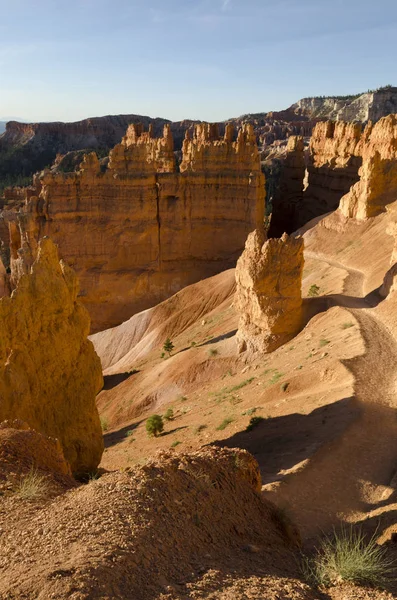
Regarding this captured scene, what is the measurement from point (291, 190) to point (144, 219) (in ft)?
63.3

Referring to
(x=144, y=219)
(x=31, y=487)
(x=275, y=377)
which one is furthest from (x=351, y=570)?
(x=144, y=219)

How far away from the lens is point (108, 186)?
39594mm

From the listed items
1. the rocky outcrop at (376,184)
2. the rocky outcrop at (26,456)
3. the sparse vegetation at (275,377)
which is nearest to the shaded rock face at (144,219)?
the rocky outcrop at (376,184)

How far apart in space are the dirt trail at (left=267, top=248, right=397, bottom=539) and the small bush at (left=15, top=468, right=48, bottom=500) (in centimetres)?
487

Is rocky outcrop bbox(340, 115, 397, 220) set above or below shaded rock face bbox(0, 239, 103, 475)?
above

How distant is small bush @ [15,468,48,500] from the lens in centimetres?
839

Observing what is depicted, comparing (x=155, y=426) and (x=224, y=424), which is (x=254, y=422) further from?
(x=155, y=426)

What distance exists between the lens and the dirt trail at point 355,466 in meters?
10.9

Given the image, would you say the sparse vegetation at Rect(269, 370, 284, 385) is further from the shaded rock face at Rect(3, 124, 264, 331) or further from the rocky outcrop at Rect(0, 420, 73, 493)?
the shaded rock face at Rect(3, 124, 264, 331)

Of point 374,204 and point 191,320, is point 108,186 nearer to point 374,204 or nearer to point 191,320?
point 191,320

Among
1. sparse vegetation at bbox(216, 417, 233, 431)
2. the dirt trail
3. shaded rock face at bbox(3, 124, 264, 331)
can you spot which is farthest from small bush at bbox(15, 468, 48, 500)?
shaded rock face at bbox(3, 124, 264, 331)

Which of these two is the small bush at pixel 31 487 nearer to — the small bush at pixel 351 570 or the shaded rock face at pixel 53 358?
the small bush at pixel 351 570

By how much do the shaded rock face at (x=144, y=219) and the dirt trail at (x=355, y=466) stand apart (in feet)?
84.8

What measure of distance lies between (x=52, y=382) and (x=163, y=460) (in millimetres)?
8406
